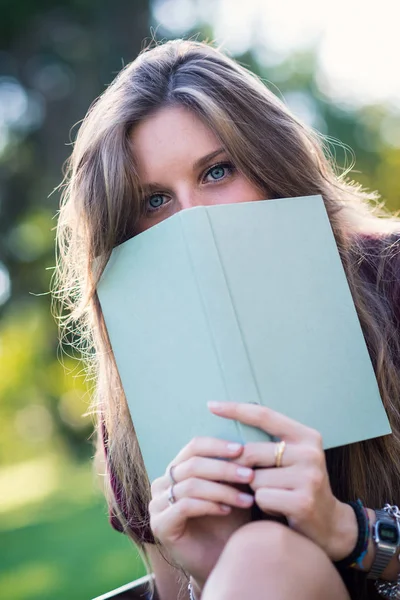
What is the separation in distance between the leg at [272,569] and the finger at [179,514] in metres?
0.05

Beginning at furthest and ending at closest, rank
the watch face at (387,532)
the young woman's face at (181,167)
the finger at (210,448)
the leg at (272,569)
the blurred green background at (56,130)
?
the blurred green background at (56,130)
the young woman's face at (181,167)
the watch face at (387,532)
the finger at (210,448)
the leg at (272,569)

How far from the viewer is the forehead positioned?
1.52 m

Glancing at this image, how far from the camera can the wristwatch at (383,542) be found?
49.6 inches

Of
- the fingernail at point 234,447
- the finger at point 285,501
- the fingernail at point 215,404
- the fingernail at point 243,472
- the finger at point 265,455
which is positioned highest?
the fingernail at point 215,404

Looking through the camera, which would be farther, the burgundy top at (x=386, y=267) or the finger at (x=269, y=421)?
the burgundy top at (x=386, y=267)

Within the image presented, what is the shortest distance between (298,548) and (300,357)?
0.33 metres

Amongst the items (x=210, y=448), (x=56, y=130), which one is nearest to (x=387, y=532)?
(x=210, y=448)

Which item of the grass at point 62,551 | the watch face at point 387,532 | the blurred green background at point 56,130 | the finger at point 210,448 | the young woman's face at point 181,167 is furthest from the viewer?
the blurred green background at point 56,130

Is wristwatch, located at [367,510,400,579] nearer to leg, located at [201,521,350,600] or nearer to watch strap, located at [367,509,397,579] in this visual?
watch strap, located at [367,509,397,579]

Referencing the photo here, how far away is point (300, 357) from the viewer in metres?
1.31

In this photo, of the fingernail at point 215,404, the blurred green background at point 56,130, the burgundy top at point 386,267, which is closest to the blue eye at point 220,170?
the burgundy top at point 386,267

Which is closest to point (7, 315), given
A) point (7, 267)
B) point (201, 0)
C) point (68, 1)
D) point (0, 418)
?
point (7, 267)

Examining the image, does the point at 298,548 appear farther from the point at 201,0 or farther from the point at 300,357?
the point at 201,0

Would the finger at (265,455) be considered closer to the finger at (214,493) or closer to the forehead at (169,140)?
the finger at (214,493)
